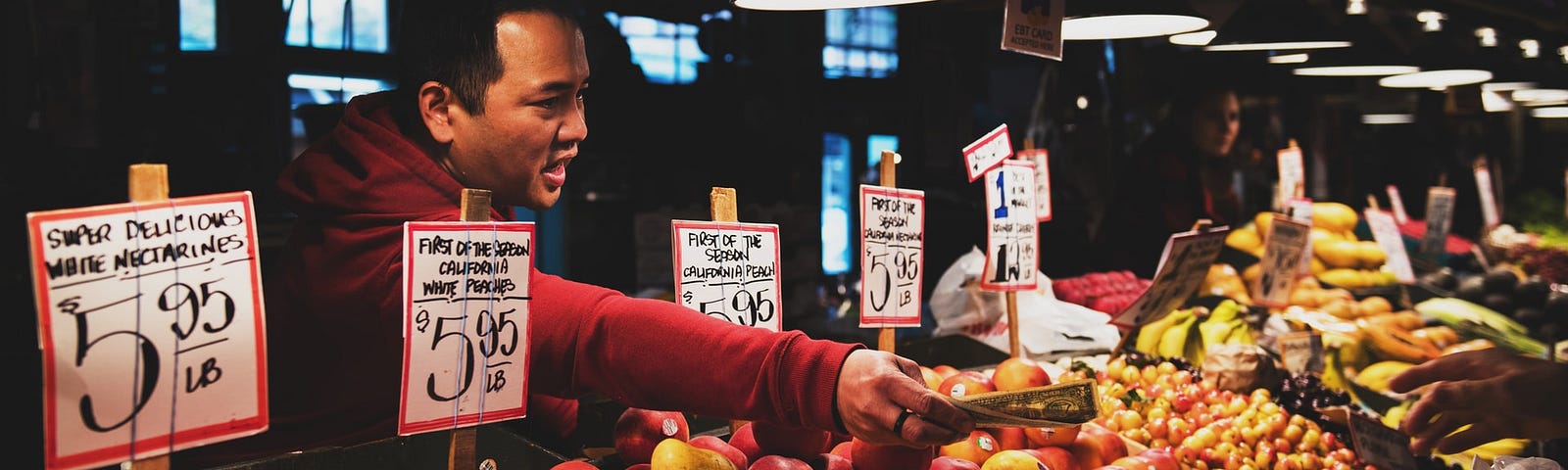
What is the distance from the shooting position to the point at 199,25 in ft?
11.3

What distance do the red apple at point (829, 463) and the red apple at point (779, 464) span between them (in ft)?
0.15

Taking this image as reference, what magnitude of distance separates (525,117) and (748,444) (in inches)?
30.5

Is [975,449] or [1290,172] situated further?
[1290,172]

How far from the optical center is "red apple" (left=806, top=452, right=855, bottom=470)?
1932mm

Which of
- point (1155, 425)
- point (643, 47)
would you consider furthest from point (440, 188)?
point (643, 47)

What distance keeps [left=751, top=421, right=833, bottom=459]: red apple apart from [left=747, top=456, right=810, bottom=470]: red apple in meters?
0.04

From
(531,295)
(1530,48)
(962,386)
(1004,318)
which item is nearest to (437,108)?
(531,295)

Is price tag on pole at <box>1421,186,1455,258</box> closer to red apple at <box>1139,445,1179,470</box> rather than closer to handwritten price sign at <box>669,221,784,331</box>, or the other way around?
red apple at <box>1139,445,1179,470</box>

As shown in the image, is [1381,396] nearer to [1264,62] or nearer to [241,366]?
[1264,62]

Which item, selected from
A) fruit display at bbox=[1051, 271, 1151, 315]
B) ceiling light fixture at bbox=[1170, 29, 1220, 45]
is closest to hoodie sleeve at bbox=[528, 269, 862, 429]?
ceiling light fixture at bbox=[1170, 29, 1220, 45]

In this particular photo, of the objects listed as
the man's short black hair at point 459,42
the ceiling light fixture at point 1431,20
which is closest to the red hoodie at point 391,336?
the man's short black hair at point 459,42

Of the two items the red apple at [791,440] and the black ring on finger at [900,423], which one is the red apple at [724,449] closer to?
the red apple at [791,440]

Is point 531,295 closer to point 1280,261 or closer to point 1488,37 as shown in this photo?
point 1280,261

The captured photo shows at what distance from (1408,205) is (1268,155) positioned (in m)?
3.01
